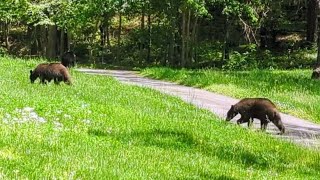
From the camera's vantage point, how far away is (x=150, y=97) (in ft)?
61.2

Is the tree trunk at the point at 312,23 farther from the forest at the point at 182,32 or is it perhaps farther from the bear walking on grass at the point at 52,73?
the bear walking on grass at the point at 52,73

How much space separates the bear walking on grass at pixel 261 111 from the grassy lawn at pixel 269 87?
12.2 feet

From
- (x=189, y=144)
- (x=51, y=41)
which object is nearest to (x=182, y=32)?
(x=51, y=41)

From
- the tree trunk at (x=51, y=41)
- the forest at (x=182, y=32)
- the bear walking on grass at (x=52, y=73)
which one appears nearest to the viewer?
the bear walking on grass at (x=52, y=73)

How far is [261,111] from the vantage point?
49.0 ft

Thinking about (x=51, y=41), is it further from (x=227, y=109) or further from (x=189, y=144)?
(x=189, y=144)

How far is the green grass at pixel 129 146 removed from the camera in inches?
302

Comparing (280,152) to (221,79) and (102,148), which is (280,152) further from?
(221,79)

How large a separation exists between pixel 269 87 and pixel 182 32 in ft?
58.6

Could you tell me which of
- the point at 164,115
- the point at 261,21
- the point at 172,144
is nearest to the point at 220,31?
the point at 261,21

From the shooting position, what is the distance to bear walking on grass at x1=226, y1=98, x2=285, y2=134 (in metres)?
14.9

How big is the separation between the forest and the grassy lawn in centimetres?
1098

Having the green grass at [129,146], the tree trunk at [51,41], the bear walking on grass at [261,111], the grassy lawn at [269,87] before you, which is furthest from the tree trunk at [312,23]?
the green grass at [129,146]

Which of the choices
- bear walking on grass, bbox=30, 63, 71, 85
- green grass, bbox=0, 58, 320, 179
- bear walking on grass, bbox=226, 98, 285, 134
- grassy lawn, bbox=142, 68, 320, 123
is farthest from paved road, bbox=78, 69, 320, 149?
bear walking on grass, bbox=30, 63, 71, 85
